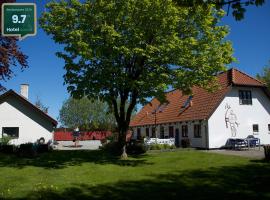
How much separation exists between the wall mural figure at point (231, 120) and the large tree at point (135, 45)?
12059mm

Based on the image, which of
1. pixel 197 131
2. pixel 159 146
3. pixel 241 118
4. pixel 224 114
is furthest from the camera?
pixel 241 118

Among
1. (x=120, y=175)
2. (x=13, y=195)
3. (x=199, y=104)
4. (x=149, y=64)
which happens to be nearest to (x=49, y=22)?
(x=149, y=64)

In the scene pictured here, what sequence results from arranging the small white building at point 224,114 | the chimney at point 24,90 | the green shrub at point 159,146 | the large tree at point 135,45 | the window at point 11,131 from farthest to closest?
the chimney at point 24,90 → the small white building at point 224,114 → the green shrub at point 159,146 → the window at point 11,131 → the large tree at point 135,45

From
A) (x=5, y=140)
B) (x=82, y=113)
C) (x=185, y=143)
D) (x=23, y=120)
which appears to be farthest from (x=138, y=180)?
(x=82, y=113)

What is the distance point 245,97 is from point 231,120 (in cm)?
321

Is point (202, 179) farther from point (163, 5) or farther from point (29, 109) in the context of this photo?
point (29, 109)

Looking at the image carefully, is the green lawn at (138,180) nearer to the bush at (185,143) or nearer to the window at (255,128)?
the bush at (185,143)

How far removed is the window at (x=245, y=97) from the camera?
36.8m

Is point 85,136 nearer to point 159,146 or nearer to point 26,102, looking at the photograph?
point 159,146

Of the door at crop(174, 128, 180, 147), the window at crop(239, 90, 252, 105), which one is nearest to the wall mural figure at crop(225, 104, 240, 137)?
the window at crop(239, 90, 252, 105)

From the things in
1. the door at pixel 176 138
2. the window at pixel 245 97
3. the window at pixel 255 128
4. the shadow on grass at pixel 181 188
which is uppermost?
the window at pixel 245 97

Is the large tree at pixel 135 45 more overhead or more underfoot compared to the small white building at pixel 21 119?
more overhead

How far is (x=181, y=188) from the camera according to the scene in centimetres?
1359

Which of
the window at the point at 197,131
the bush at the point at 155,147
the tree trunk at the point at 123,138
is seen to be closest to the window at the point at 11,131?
the tree trunk at the point at 123,138
